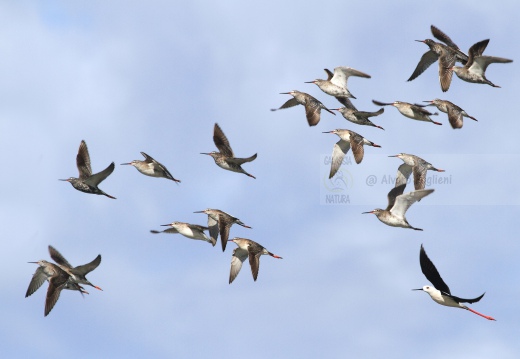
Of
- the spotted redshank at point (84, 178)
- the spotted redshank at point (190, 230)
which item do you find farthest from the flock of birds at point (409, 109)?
the spotted redshank at point (84, 178)

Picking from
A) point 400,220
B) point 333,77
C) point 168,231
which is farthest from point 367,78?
point 168,231

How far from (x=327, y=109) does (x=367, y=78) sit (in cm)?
187

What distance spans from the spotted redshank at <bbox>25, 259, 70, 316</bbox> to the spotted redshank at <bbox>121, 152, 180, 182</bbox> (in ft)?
14.5

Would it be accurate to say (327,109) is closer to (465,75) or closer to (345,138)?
(345,138)

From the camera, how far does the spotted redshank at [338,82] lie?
140ft

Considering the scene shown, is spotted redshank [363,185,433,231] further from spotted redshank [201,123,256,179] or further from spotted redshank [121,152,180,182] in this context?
spotted redshank [121,152,180,182]

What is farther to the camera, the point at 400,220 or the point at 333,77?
the point at 333,77

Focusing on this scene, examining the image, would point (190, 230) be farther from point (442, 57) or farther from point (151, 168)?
point (442, 57)

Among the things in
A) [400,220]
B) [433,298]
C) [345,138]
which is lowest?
[433,298]

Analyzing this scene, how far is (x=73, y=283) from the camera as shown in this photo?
126 feet

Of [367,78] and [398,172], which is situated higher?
[367,78]

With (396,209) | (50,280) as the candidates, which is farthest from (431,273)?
(50,280)

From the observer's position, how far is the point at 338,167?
4366 centimetres

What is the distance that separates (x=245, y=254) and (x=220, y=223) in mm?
2043
